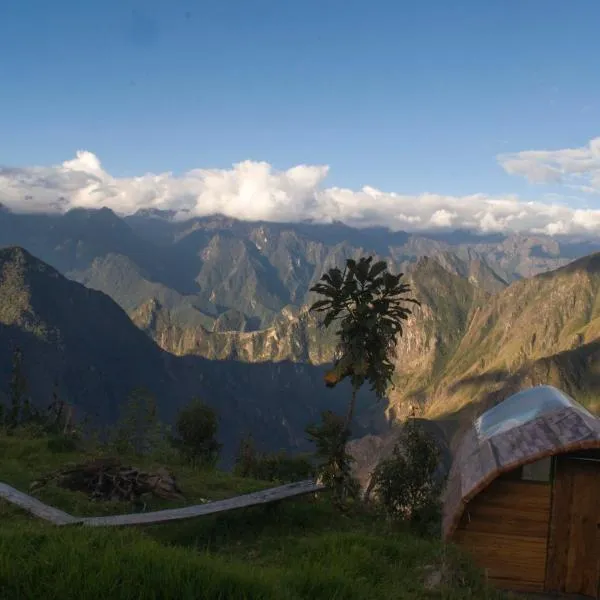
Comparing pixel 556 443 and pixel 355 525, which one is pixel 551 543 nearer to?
pixel 556 443

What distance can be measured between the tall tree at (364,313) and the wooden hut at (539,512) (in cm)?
747

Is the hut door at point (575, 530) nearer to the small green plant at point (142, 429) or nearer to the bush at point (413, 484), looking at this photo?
the bush at point (413, 484)

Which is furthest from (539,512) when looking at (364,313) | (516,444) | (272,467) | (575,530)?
(272,467)

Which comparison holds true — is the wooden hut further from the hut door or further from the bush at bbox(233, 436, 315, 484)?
the bush at bbox(233, 436, 315, 484)

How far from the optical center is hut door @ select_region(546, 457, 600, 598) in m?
15.6

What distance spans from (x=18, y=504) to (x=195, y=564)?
9991 mm

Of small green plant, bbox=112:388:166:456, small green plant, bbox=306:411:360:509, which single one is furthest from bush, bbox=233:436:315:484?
small green plant, bbox=306:411:360:509

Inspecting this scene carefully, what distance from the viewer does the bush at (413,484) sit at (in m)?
19.9

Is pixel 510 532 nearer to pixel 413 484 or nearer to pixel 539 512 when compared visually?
pixel 539 512

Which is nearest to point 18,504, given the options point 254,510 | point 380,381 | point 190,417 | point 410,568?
point 254,510

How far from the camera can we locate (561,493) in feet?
52.6

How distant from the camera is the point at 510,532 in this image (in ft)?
53.6

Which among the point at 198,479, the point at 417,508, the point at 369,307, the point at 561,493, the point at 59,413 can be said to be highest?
the point at 369,307

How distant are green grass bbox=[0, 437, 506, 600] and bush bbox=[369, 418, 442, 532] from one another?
99 centimetres
